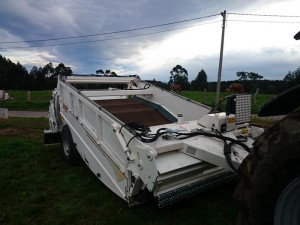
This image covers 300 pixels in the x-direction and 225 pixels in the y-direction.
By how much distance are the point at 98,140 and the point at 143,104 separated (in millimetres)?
1931

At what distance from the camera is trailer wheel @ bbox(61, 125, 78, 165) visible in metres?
5.04

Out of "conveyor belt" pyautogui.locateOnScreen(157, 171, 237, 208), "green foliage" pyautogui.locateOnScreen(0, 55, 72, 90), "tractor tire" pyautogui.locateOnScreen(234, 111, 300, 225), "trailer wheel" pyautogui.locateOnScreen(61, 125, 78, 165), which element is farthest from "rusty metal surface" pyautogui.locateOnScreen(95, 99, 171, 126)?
"green foliage" pyautogui.locateOnScreen(0, 55, 72, 90)

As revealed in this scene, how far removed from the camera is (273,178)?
1.71 m

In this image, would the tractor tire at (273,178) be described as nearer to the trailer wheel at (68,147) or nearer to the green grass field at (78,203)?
the green grass field at (78,203)

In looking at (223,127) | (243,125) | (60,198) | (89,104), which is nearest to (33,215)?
(60,198)

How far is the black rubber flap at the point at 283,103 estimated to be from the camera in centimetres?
189

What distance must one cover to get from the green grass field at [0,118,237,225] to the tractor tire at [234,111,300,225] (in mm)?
1530

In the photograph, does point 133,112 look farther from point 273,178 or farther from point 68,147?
point 273,178

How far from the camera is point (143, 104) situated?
228 inches

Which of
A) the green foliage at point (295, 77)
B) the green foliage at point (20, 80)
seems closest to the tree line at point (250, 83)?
the green foliage at point (295, 77)

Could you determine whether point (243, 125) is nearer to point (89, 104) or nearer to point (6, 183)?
point (89, 104)

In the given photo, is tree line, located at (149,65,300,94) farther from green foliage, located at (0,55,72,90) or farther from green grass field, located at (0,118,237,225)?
green foliage, located at (0,55,72,90)

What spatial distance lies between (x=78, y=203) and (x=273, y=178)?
2.78 metres

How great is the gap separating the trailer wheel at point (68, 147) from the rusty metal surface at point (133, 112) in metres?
0.81
